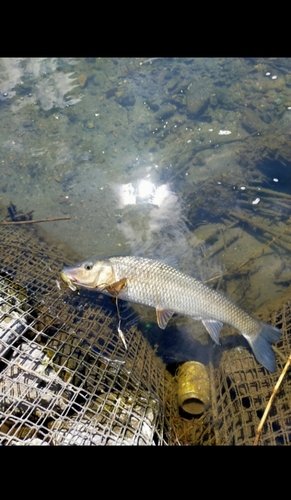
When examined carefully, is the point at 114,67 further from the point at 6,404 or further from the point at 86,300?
the point at 6,404

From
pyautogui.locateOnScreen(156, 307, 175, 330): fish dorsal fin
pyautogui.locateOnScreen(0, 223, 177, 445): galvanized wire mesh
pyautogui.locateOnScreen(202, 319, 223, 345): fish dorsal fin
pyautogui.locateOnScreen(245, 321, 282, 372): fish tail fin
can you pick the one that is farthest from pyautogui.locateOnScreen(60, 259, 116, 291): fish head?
pyautogui.locateOnScreen(245, 321, 282, 372): fish tail fin

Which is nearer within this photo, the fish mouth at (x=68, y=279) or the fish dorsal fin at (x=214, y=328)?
the fish dorsal fin at (x=214, y=328)

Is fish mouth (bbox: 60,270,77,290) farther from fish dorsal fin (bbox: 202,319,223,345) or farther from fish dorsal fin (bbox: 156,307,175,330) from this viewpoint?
fish dorsal fin (bbox: 202,319,223,345)

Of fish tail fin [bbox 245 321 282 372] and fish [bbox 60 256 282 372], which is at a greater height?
fish [bbox 60 256 282 372]

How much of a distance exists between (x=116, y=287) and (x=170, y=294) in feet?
2.14

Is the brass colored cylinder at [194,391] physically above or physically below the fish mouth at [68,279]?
below

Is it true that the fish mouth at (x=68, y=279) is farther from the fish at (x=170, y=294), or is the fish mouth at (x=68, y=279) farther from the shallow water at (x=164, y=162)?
the shallow water at (x=164, y=162)

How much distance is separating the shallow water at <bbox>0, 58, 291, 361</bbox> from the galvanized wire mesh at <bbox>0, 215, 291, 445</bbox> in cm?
78

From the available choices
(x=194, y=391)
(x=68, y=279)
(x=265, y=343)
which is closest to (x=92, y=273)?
Result: (x=68, y=279)

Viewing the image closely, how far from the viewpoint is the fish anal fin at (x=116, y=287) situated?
4223 mm

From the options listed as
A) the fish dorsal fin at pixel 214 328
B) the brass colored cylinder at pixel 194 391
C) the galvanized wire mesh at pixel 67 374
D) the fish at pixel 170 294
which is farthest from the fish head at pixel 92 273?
the brass colored cylinder at pixel 194 391

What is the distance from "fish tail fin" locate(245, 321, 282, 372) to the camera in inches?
153
